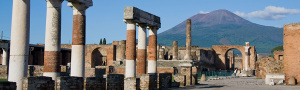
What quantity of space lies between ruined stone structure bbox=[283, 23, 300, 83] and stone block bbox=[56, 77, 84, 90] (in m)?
15.7

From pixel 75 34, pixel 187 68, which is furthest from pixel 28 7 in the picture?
pixel 187 68

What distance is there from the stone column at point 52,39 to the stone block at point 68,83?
140 centimetres

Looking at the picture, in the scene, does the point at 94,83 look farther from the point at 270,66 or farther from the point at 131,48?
the point at 270,66

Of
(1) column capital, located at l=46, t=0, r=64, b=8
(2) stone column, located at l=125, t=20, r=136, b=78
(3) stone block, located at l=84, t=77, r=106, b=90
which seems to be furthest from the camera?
(2) stone column, located at l=125, t=20, r=136, b=78

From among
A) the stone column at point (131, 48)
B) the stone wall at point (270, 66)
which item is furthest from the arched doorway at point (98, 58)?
the stone column at point (131, 48)

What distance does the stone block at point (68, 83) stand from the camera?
10.7 meters

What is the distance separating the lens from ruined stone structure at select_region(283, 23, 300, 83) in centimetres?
2300

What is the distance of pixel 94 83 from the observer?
1218 centimetres

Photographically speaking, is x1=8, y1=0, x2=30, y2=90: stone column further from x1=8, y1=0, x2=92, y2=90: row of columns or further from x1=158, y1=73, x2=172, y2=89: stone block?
x1=158, y1=73, x2=172, y2=89: stone block

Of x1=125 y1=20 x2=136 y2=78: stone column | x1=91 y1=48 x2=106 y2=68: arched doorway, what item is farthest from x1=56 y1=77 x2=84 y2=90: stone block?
x1=91 y1=48 x2=106 y2=68: arched doorway

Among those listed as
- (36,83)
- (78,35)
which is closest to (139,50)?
(78,35)

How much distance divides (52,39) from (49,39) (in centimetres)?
9

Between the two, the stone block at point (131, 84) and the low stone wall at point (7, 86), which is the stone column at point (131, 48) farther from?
the low stone wall at point (7, 86)

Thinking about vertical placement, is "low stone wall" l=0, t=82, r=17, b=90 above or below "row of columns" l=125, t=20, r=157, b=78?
below
